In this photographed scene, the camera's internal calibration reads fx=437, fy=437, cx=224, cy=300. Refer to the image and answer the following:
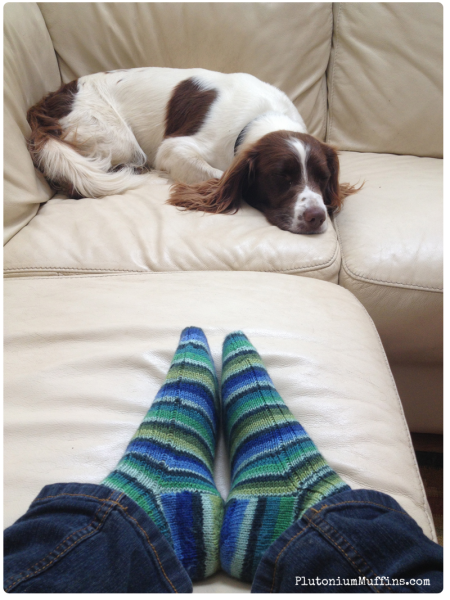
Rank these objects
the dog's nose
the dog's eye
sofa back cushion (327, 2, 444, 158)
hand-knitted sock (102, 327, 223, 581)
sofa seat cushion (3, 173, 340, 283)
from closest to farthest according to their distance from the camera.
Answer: hand-knitted sock (102, 327, 223, 581)
sofa seat cushion (3, 173, 340, 283)
the dog's nose
the dog's eye
sofa back cushion (327, 2, 444, 158)

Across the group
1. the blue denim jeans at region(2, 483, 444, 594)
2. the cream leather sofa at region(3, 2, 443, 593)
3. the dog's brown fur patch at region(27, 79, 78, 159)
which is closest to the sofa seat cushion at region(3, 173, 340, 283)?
the cream leather sofa at region(3, 2, 443, 593)

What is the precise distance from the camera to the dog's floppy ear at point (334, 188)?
49.5 inches

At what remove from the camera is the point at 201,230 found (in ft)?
3.51

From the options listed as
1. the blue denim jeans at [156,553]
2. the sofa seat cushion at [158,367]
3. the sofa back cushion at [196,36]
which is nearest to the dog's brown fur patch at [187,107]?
the sofa back cushion at [196,36]

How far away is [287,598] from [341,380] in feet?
1.10

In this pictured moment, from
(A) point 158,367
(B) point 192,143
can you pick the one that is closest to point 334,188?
(B) point 192,143

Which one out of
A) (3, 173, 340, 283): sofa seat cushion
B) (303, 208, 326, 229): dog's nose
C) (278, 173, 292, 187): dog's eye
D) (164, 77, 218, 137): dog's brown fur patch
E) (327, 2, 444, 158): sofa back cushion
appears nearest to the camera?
(3, 173, 340, 283): sofa seat cushion

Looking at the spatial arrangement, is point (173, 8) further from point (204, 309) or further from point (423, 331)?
point (423, 331)

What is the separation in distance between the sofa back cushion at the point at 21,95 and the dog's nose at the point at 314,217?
0.70 meters

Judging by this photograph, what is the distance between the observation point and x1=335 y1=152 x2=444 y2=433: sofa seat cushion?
1005mm

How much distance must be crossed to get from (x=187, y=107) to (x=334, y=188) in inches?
21.4

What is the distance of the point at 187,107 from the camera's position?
4.61 feet

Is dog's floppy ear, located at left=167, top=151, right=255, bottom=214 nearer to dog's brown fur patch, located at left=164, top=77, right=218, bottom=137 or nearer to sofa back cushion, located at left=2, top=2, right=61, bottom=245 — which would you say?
dog's brown fur patch, located at left=164, top=77, right=218, bottom=137

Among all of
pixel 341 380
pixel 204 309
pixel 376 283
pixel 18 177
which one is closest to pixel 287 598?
pixel 341 380
